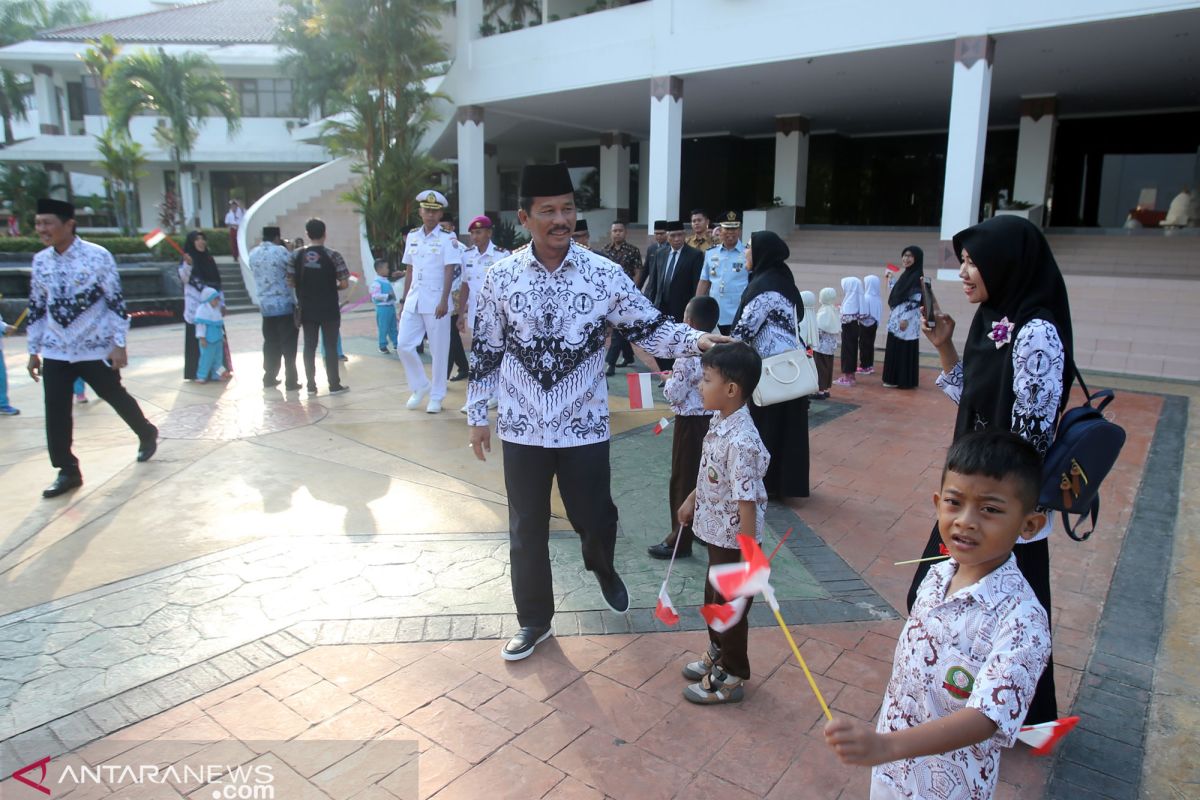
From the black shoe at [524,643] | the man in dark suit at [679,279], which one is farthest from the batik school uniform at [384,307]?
the black shoe at [524,643]

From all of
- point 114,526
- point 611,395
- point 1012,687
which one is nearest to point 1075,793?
point 1012,687

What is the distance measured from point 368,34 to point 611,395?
47.3 feet

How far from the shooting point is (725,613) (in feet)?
8.63

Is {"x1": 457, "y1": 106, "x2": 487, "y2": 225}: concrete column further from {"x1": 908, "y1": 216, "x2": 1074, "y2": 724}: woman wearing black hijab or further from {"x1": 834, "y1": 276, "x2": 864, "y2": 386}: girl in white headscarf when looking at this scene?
{"x1": 908, "y1": 216, "x2": 1074, "y2": 724}: woman wearing black hijab

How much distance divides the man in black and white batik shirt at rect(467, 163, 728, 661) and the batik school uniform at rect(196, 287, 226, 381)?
6.25 metres

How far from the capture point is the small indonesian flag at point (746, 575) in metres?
1.94

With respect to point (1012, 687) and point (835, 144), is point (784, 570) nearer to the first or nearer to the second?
point (1012, 687)

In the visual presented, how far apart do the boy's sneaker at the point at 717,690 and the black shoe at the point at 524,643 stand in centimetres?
68

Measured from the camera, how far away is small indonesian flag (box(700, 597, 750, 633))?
2.60 metres

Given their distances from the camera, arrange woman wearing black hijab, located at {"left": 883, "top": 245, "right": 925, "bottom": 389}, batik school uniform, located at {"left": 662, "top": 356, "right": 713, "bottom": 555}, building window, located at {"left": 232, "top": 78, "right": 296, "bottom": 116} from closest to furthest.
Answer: batik school uniform, located at {"left": 662, "top": 356, "right": 713, "bottom": 555} < woman wearing black hijab, located at {"left": 883, "top": 245, "right": 925, "bottom": 389} < building window, located at {"left": 232, "top": 78, "right": 296, "bottom": 116}

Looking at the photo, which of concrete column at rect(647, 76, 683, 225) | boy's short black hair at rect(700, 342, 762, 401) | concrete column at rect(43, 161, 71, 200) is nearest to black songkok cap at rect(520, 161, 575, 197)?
boy's short black hair at rect(700, 342, 762, 401)

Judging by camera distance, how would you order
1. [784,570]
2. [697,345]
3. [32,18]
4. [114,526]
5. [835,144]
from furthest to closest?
[32,18], [835,144], [114,526], [784,570], [697,345]

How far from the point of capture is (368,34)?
59.6 feet

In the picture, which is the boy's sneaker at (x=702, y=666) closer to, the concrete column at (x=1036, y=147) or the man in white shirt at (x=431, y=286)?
the man in white shirt at (x=431, y=286)
